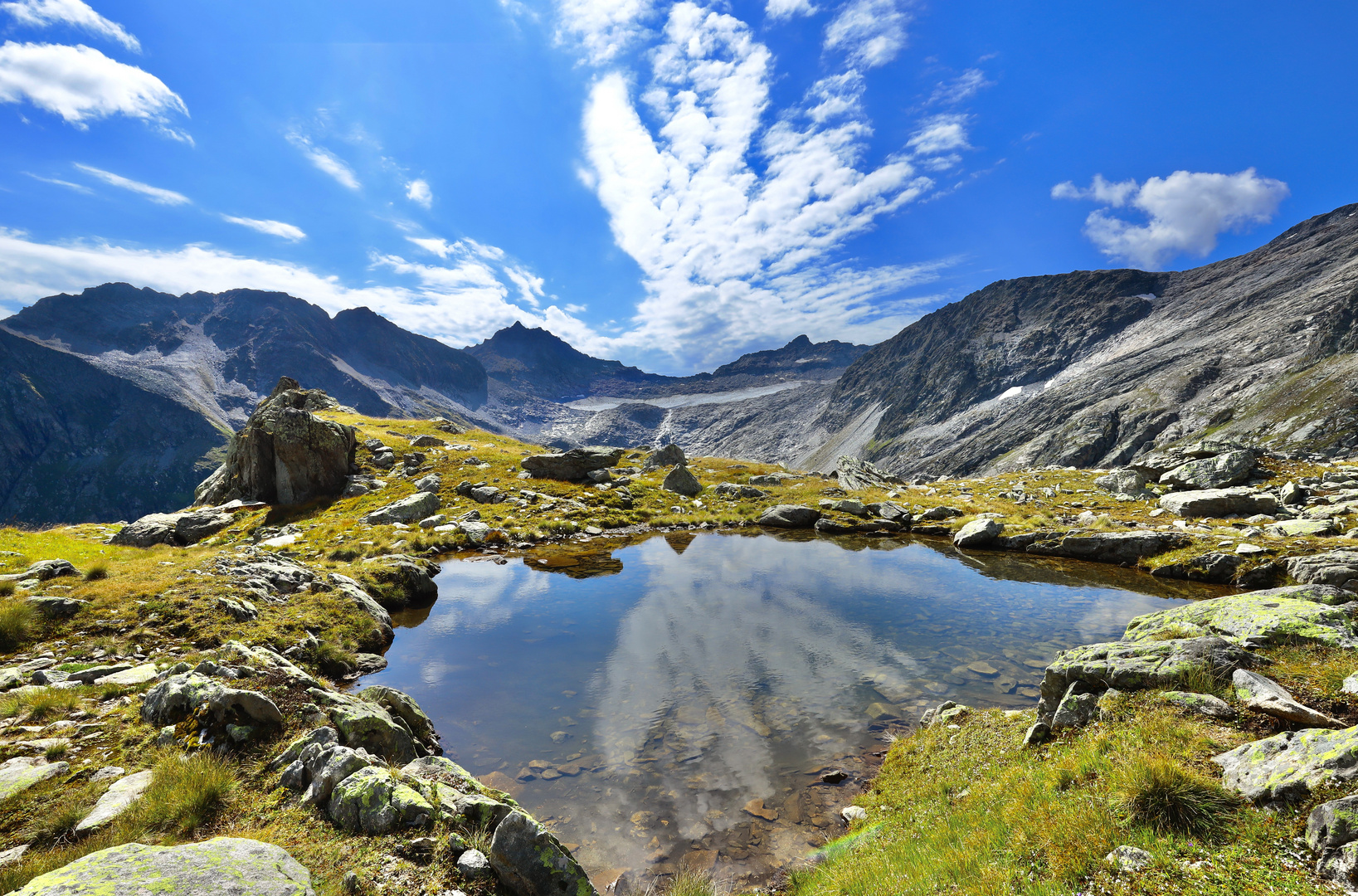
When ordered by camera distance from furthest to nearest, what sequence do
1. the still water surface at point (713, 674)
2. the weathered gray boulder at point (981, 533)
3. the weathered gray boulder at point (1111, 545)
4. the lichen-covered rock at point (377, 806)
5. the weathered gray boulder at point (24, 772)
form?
the weathered gray boulder at point (981, 533)
the weathered gray boulder at point (1111, 545)
the still water surface at point (713, 674)
the lichen-covered rock at point (377, 806)
the weathered gray boulder at point (24, 772)

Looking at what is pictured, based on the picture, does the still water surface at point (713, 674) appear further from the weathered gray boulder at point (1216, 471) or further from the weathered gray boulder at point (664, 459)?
the weathered gray boulder at point (664, 459)

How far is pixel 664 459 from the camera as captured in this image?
61844mm

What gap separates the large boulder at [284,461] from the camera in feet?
129

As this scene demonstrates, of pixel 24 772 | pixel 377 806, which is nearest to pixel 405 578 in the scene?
pixel 24 772

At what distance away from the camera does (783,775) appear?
11133 millimetres

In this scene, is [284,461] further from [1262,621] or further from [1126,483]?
[1126,483]

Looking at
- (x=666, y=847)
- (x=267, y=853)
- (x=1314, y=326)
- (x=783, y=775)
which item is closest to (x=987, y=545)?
(x=783, y=775)

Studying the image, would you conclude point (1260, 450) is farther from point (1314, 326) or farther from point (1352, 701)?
point (1314, 326)

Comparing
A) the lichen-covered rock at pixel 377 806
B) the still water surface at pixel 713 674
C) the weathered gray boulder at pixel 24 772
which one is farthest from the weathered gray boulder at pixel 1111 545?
the weathered gray boulder at pixel 24 772

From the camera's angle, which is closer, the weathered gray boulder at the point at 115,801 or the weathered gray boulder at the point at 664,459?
the weathered gray boulder at the point at 115,801

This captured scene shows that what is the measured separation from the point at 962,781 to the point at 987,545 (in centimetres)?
2737

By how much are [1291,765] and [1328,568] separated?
19.6 meters

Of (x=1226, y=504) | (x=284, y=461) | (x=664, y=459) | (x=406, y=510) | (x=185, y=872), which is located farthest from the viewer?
(x=664, y=459)

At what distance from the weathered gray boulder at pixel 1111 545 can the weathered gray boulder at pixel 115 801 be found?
121 feet
